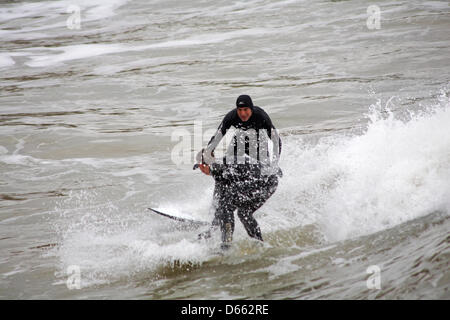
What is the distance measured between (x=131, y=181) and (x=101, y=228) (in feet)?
7.85

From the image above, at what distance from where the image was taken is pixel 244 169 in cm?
605

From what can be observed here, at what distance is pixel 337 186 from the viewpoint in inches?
337

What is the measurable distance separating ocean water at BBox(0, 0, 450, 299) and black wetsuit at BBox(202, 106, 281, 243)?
466 mm

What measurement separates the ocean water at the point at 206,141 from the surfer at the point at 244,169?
472 millimetres

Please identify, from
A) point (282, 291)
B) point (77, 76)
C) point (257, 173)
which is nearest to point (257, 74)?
point (77, 76)

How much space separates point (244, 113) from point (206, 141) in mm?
6402

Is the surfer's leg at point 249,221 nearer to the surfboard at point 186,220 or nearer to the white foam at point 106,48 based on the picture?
the surfboard at point 186,220

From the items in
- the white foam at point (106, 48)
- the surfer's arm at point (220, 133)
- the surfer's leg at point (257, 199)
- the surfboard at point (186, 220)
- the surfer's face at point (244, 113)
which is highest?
the white foam at point (106, 48)

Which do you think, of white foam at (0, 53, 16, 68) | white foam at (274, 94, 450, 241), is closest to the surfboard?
white foam at (274, 94, 450, 241)

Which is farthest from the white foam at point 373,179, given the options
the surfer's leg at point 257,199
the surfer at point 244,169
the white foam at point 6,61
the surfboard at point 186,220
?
the white foam at point 6,61

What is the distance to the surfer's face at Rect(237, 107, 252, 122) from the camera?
5.99 m

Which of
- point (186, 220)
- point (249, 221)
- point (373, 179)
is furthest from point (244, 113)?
point (373, 179)

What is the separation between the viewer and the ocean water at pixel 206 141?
5891mm
